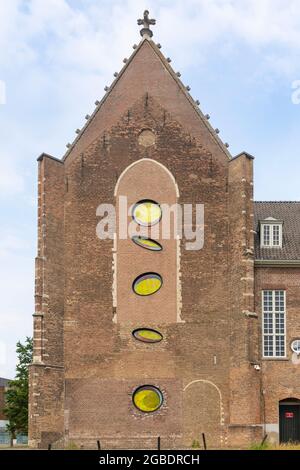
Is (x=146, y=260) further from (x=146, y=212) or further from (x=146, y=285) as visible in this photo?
(x=146, y=212)

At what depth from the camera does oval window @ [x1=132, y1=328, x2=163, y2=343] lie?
136ft

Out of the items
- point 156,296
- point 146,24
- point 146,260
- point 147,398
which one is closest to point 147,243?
point 146,260

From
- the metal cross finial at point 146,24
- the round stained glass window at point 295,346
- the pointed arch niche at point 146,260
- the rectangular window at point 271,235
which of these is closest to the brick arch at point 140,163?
the pointed arch niche at point 146,260

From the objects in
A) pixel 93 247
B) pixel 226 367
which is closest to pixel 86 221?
pixel 93 247

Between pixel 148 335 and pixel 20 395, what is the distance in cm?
2146

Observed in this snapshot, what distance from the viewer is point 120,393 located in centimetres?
4069

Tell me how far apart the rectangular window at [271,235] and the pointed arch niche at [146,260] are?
542 cm

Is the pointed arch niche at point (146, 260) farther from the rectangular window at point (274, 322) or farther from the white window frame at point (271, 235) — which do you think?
the white window frame at point (271, 235)

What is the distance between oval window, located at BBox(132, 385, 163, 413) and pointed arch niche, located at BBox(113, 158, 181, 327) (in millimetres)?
3258

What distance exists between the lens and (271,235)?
1767 inches

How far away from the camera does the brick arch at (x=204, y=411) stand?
1590 inches

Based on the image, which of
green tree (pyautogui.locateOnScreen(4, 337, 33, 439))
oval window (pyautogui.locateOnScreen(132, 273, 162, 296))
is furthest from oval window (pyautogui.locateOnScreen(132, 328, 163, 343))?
green tree (pyautogui.locateOnScreen(4, 337, 33, 439))
